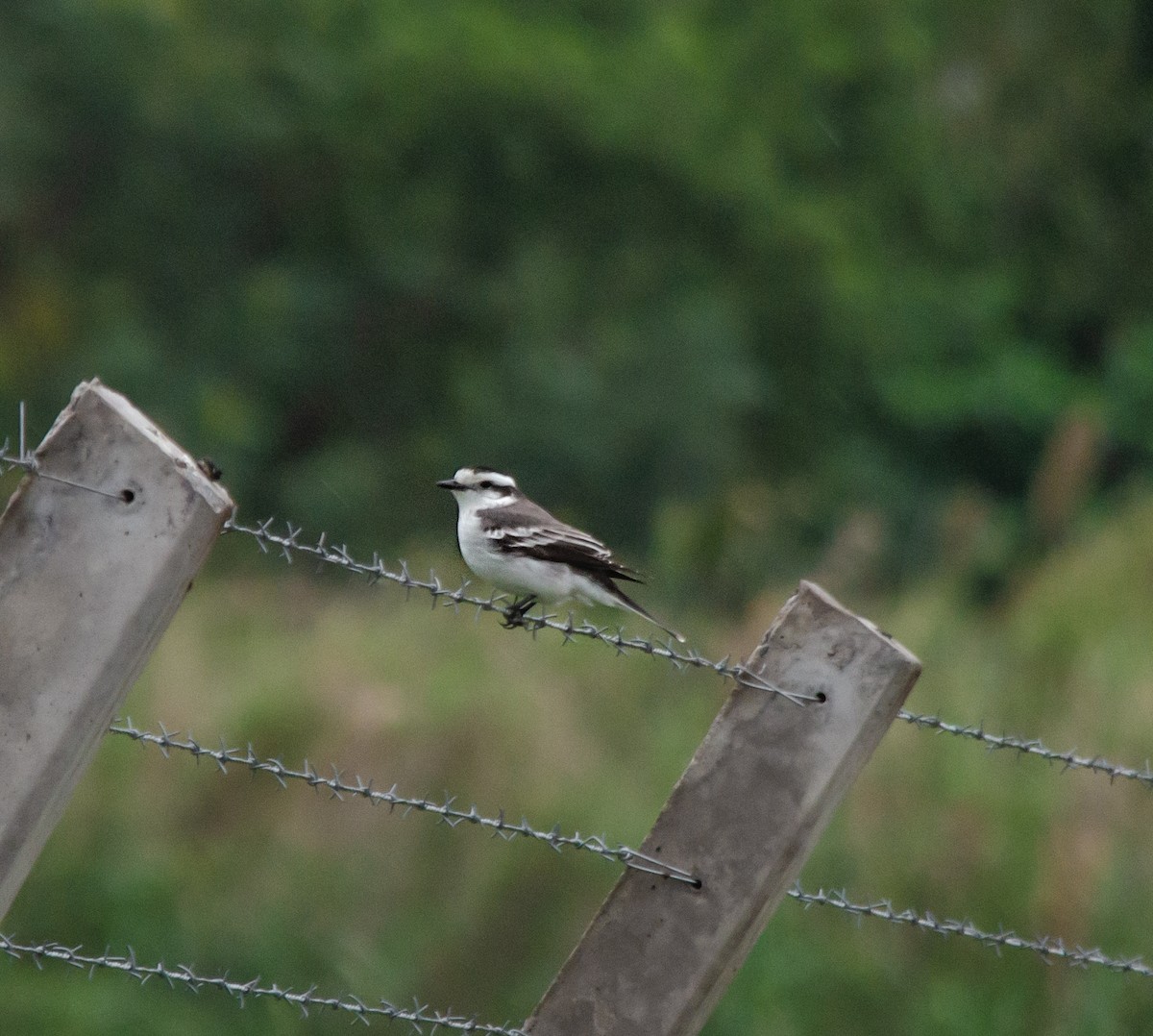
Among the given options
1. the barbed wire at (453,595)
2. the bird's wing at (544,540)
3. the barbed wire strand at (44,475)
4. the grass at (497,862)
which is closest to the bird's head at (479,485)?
the bird's wing at (544,540)

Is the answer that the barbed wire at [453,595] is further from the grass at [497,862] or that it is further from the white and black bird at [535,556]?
the grass at [497,862]

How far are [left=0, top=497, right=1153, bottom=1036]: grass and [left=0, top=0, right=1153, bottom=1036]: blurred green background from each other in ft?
0.07

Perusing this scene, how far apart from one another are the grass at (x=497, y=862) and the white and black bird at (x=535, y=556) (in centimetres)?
212

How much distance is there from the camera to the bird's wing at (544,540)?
6.83 meters

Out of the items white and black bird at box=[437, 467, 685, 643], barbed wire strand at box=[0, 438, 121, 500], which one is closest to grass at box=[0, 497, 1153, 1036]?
white and black bird at box=[437, 467, 685, 643]

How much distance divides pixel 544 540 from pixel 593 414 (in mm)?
21938

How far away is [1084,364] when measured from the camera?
37.4m

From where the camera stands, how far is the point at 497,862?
349 inches

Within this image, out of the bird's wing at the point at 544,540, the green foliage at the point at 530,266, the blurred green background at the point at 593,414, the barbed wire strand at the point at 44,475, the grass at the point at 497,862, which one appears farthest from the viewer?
the green foliage at the point at 530,266

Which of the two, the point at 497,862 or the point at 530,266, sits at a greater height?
the point at 530,266

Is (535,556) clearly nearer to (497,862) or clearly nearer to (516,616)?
(516,616)

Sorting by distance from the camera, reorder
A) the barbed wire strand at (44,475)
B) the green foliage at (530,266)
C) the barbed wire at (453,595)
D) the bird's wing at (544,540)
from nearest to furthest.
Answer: the barbed wire strand at (44,475), the barbed wire at (453,595), the bird's wing at (544,540), the green foliage at (530,266)

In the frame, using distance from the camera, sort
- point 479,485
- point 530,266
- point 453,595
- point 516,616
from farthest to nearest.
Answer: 1. point 530,266
2. point 479,485
3. point 516,616
4. point 453,595

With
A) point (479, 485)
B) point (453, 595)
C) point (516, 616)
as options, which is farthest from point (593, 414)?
point (453, 595)
